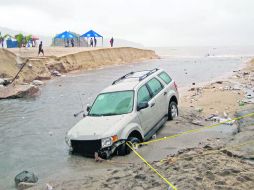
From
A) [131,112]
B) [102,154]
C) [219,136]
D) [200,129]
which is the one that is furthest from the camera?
[200,129]

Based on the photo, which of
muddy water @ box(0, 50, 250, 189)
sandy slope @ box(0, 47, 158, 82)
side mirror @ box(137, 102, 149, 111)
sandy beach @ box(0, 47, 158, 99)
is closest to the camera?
muddy water @ box(0, 50, 250, 189)

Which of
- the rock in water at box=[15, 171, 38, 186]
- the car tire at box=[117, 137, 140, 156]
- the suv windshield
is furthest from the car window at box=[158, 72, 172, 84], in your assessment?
the rock in water at box=[15, 171, 38, 186]

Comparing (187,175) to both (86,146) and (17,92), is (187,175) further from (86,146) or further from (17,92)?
(17,92)

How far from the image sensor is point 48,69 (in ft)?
108

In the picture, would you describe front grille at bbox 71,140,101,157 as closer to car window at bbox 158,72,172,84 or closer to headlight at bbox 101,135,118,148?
headlight at bbox 101,135,118,148

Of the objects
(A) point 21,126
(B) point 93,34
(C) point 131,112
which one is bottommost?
(A) point 21,126

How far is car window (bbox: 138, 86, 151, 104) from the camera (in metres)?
9.36

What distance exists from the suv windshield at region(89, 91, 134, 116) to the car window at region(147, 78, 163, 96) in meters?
0.96

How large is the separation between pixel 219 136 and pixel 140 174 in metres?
3.96

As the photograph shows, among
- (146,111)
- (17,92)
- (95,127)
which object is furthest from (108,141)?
(17,92)

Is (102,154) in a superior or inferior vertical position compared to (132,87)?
Answer: inferior

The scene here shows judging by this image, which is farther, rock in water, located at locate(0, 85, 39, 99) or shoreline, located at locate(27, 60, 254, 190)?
rock in water, located at locate(0, 85, 39, 99)

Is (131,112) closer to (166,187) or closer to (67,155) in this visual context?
(67,155)

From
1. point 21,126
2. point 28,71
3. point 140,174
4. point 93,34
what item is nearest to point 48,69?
point 28,71
